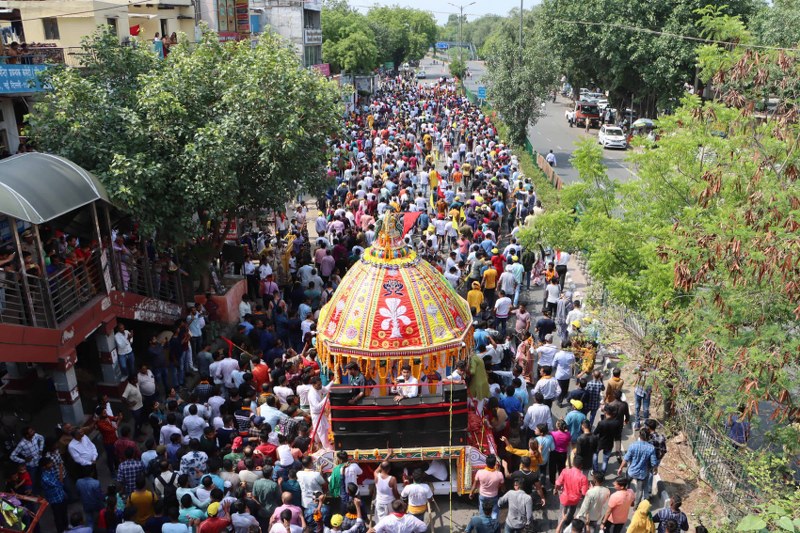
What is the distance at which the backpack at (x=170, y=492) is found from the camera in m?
7.93

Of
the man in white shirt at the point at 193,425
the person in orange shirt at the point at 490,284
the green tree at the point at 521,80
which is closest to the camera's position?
the man in white shirt at the point at 193,425

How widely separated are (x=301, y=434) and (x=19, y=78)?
392 inches

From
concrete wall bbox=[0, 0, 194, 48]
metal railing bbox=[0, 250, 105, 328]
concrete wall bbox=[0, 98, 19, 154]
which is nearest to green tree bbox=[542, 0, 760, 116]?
concrete wall bbox=[0, 0, 194, 48]

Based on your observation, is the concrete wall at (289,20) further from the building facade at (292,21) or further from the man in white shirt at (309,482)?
the man in white shirt at (309,482)

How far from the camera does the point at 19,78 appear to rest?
14156 millimetres

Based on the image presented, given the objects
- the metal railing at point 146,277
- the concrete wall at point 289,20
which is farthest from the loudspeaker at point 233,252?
the concrete wall at point 289,20

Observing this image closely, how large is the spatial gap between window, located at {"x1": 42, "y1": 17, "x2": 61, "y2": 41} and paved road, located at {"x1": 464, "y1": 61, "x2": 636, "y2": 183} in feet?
57.4

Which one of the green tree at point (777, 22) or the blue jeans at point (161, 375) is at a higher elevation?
the green tree at point (777, 22)

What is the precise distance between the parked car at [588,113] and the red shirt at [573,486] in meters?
42.4

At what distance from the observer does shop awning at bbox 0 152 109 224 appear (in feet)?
31.2

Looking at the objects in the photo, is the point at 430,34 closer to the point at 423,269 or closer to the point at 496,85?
the point at 496,85

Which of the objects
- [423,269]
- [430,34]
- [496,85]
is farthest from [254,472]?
[430,34]

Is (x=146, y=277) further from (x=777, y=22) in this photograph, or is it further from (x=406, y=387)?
(x=777, y=22)

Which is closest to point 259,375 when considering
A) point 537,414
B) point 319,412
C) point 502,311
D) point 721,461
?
point 319,412
